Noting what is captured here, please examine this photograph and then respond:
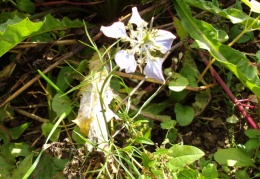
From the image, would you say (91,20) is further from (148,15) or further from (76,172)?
(76,172)

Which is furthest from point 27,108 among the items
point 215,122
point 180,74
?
point 215,122

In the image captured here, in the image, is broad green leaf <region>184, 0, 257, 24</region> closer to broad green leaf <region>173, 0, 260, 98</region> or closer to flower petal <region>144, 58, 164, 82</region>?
broad green leaf <region>173, 0, 260, 98</region>

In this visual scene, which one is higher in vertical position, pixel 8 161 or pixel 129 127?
pixel 129 127

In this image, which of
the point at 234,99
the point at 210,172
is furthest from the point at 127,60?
the point at 234,99

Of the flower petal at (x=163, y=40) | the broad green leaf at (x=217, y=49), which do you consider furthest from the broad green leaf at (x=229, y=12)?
the flower petal at (x=163, y=40)

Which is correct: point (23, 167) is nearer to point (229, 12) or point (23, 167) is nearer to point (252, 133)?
point (252, 133)

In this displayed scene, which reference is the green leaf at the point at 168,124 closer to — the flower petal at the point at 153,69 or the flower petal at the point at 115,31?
the flower petal at the point at 153,69

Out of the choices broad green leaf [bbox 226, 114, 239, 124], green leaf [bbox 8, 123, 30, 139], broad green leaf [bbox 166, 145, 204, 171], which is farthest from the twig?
green leaf [bbox 8, 123, 30, 139]
